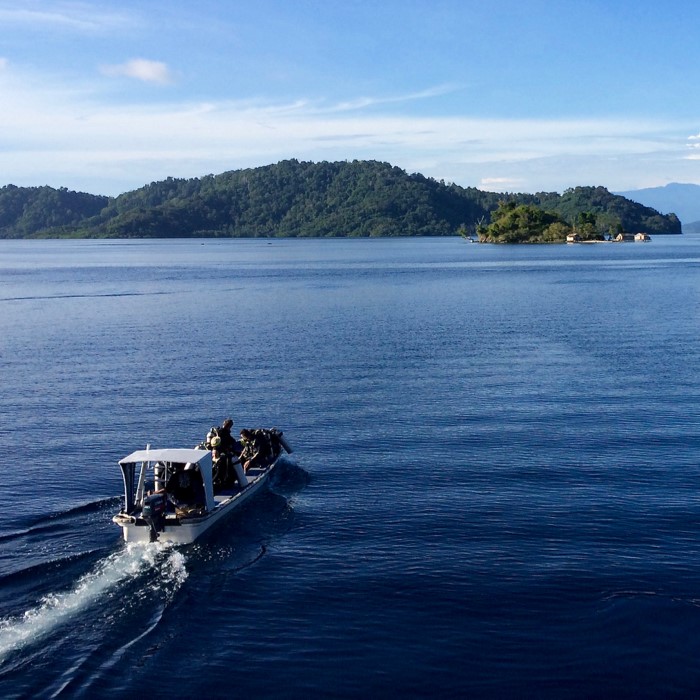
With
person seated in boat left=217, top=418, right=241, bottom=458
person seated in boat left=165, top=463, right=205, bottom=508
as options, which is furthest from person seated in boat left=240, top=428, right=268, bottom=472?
person seated in boat left=165, top=463, right=205, bottom=508

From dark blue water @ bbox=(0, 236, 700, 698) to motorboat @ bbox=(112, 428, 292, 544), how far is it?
60cm

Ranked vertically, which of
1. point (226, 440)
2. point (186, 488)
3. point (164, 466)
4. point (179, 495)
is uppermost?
point (226, 440)

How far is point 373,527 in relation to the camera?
28.0 meters

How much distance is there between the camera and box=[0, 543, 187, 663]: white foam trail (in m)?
20.7

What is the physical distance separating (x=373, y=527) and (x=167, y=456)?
265 inches

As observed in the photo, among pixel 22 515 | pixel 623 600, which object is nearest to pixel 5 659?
pixel 22 515

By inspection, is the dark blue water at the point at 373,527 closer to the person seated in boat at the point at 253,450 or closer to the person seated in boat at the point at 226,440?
the person seated in boat at the point at 253,450

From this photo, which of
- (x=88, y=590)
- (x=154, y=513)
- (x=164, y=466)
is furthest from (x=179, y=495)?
(x=88, y=590)

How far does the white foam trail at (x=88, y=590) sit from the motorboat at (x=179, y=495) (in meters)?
0.64

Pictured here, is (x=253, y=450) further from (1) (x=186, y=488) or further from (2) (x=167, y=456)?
(2) (x=167, y=456)

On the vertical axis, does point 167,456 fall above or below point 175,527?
above

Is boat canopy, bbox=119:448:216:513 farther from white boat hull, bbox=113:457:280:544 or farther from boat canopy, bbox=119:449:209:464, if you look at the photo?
white boat hull, bbox=113:457:280:544

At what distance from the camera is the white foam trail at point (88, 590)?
67.8 ft

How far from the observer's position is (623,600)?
22.8 metres
